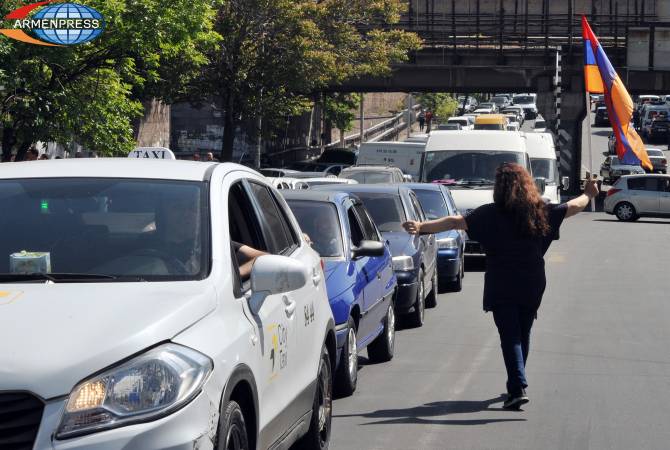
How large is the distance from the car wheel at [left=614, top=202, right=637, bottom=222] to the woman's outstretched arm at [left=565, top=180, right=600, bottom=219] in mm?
31283

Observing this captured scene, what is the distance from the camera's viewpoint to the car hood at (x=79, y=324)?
12.8 ft

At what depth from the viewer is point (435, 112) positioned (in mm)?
98312

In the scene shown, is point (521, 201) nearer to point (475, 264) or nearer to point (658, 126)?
point (475, 264)

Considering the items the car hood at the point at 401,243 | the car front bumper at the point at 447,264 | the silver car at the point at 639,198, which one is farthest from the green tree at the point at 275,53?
the car hood at the point at 401,243

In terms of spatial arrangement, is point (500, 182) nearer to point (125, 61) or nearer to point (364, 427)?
point (364, 427)

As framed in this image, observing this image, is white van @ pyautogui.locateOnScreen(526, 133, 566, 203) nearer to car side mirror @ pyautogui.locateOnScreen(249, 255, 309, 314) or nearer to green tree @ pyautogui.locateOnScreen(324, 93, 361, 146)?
car side mirror @ pyautogui.locateOnScreen(249, 255, 309, 314)

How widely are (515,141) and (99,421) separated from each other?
21.2 m

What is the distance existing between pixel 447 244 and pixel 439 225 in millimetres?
8918

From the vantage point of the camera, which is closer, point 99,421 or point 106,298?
point 99,421

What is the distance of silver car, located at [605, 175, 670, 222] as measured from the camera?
39.4 m

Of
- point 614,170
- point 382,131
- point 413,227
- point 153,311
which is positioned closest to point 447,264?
point 413,227

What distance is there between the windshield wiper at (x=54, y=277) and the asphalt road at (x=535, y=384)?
10.3 feet

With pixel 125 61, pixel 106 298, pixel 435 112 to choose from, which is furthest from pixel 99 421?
pixel 435 112

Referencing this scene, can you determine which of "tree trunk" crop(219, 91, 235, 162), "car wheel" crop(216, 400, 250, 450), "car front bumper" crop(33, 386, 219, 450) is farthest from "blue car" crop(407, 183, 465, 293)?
"tree trunk" crop(219, 91, 235, 162)
